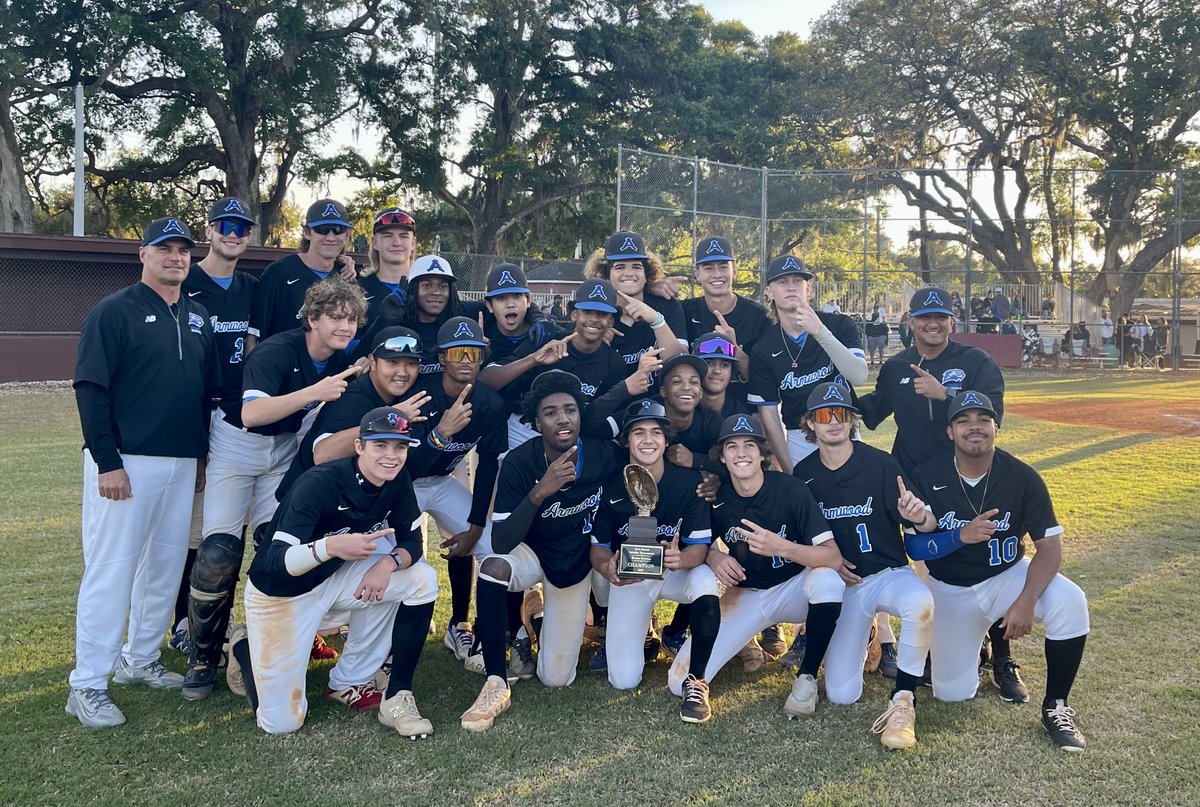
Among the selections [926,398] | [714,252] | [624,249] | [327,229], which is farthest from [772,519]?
[327,229]

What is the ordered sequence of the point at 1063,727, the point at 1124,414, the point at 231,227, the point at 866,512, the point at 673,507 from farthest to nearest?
1. the point at 1124,414
2. the point at 231,227
3. the point at 673,507
4. the point at 866,512
5. the point at 1063,727

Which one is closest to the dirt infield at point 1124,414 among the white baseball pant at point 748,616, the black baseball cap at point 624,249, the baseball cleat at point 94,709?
the black baseball cap at point 624,249

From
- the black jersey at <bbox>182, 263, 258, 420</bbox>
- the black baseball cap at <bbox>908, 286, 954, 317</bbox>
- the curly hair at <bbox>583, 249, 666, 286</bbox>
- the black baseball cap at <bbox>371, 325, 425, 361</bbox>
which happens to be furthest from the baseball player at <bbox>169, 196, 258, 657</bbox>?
the black baseball cap at <bbox>908, 286, 954, 317</bbox>

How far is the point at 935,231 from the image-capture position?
79.7ft

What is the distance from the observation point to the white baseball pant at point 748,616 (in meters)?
4.71

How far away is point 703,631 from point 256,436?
2.65 meters

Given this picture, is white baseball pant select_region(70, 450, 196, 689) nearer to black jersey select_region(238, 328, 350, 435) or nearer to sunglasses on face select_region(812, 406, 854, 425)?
black jersey select_region(238, 328, 350, 435)

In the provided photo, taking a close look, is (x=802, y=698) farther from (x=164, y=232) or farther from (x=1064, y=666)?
(x=164, y=232)

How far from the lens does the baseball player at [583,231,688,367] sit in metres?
5.50

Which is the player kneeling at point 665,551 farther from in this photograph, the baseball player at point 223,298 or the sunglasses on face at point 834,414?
the baseball player at point 223,298

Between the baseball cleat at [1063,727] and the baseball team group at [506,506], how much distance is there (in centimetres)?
1

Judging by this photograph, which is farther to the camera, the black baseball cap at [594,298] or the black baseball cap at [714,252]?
the black baseball cap at [714,252]

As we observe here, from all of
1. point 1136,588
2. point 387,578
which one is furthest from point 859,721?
point 1136,588

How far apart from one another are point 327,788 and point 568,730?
1.14m
